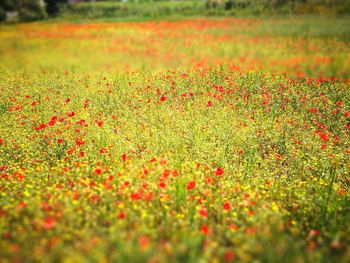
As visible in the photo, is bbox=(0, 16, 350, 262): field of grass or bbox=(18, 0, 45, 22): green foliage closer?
bbox=(0, 16, 350, 262): field of grass

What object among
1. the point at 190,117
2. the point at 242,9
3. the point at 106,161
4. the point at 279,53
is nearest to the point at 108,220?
the point at 106,161

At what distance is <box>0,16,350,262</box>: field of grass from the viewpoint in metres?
3.01

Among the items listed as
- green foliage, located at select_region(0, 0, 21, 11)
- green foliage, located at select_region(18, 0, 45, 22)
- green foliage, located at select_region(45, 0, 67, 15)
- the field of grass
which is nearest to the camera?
the field of grass

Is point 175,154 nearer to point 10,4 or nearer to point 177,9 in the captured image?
point 177,9

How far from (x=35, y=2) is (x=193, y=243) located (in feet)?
129

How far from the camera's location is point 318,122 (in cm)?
690

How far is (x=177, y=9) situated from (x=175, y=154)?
27.1 metres

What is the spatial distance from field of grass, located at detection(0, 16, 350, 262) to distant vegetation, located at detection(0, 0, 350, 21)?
36.5 feet

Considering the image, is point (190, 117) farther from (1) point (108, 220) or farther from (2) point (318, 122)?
(1) point (108, 220)

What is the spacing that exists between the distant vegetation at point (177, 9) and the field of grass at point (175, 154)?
11.1 m

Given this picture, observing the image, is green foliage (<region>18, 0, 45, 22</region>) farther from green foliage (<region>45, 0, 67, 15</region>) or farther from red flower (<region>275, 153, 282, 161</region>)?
red flower (<region>275, 153, 282, 161</region>)

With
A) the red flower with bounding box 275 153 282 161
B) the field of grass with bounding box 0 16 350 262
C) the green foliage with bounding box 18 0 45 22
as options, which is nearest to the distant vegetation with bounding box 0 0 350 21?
the green foliage with bounding box 18 0 45 22

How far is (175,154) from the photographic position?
5410mm

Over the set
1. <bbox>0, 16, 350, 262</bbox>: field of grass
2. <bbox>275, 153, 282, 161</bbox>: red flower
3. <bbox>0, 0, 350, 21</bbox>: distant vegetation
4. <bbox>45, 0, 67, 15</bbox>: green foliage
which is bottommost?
<bbox>275, 153, 282, 161</bbox>: red flower
